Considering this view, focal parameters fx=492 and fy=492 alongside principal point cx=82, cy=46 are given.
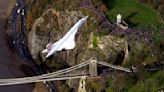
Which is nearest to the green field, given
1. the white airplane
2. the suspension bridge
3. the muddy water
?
the white airplane

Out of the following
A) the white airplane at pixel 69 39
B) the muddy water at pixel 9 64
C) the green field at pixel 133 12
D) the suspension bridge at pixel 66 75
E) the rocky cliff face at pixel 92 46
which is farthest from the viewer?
the muddy water at pixel 9 64

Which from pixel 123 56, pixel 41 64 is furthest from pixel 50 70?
pixel 123 56

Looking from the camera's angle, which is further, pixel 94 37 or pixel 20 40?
pixel 20 40

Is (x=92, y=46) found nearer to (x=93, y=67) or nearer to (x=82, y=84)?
(x=93, y=67)

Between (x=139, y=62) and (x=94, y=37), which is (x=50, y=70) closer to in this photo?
A: (x=94, y=37)

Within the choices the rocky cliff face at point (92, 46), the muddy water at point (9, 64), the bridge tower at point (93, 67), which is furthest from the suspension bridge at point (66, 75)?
the muddy water at point (9, 64)

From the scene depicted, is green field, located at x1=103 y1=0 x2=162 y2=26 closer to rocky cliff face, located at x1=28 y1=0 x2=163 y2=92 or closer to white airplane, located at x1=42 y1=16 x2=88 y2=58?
rocky cliff face, located at x1=28 y1=0 x2=163 y2=92

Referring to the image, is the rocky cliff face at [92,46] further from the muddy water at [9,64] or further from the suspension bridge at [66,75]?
the muddy water at [9,64]

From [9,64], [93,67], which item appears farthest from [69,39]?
[9,64]
